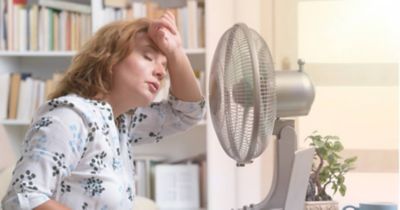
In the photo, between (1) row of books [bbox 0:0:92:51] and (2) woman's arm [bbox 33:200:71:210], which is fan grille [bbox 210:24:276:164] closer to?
(2) woman's arm [bbox 33:200:71:210]

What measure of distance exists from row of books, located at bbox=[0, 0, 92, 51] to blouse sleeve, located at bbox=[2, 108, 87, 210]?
1.96 metres

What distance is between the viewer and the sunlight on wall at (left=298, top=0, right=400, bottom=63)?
9.87 ft

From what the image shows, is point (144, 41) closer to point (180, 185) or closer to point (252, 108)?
point (252, 108)

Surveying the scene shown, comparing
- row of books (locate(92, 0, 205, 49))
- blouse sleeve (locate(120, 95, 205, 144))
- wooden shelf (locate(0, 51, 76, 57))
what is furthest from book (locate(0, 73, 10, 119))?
blouse sleeve (locate(120, 95, 205, 144))

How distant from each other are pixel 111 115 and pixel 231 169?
1.85 m

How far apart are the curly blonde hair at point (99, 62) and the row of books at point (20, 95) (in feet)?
6.02

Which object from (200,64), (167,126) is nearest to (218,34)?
(200,64)

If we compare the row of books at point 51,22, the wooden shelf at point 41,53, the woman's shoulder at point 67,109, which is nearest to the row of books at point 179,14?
the row of books at point 51,22

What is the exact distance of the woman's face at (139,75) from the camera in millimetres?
1152

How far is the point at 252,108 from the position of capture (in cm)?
110

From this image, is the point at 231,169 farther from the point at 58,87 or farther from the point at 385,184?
the point at 58,87

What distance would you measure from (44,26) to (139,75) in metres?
1.92

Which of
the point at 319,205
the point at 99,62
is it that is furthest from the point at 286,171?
the point at 99,62

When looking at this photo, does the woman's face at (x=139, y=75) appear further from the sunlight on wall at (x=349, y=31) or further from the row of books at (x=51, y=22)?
the sunlight on wall at (x=349, y=31)
